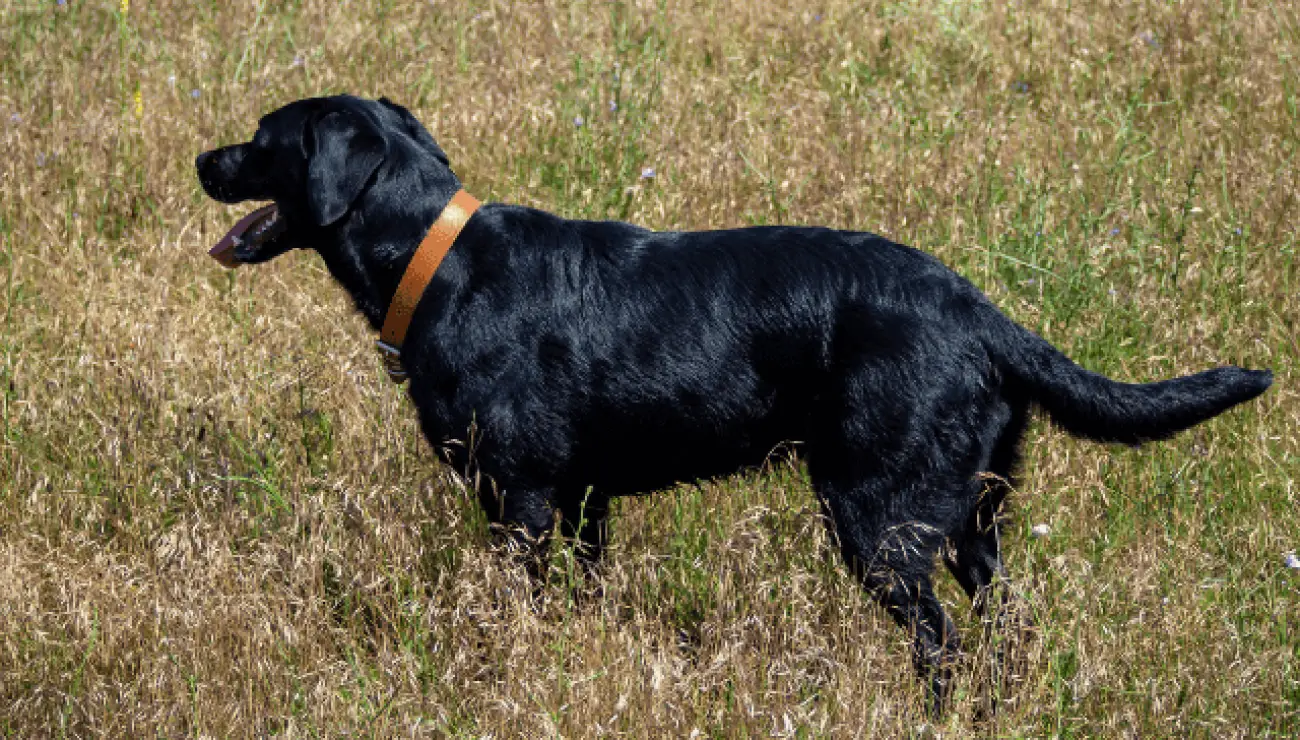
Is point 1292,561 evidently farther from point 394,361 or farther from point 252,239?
point 252,239

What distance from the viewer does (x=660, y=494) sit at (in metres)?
4.10

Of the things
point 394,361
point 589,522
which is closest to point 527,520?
point 589,522

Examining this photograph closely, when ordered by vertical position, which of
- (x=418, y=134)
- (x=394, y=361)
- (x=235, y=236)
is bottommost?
(x=394, y=361)

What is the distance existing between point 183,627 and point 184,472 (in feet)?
2.75

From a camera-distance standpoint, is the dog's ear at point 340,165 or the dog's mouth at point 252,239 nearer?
the dog's ear at point 340,165

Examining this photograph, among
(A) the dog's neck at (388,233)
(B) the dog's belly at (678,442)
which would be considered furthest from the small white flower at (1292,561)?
(A) the dog's neck at (388,233)

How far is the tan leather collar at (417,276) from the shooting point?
3525 millimetres

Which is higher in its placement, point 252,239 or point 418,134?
point 418,134

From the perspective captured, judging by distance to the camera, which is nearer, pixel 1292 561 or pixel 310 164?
pixel 1292 561

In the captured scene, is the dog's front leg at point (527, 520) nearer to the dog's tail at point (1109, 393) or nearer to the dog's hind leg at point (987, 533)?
the dog's hind leg at point (987, 533)

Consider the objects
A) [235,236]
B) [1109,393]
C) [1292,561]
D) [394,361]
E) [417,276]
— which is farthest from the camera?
[235,236]

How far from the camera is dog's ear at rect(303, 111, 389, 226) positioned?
142 inches

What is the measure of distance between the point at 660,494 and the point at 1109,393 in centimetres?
136

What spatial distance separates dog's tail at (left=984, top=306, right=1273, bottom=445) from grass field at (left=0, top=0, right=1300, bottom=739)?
1.21 ft
